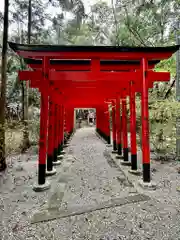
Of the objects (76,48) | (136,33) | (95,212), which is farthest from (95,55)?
(136,33)

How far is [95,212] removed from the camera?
254cm

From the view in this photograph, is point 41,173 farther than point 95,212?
Yes

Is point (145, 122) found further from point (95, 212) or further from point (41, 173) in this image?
point (41, 173)

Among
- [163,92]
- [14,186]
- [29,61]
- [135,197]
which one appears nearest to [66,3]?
[29,61]

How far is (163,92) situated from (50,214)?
6.31 metres

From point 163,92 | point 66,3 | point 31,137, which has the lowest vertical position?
point 31,137

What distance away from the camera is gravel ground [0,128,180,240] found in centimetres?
207

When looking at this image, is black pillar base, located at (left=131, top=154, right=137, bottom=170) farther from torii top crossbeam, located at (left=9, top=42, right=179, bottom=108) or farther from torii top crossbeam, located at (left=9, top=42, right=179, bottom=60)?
torii top crossbeam, located at (left=9, top=42, right=179, bottom=60)

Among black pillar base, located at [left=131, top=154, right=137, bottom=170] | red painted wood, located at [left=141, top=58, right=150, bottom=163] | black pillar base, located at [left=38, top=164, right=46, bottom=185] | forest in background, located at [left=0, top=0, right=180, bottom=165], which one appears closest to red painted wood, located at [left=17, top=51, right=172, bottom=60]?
red painted wood, located at [left=141, top=58, right=150, bottom=163]

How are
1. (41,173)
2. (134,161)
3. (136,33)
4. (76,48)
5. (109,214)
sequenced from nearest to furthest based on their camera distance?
1. (109,214)
2. (76,48)
3. (41,173)
4. (134,161)
5. (136,33)

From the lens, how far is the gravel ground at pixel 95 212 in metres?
2.07

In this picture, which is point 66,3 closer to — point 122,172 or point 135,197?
point 122,172

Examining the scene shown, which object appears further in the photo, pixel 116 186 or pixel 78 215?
pixel 116 186

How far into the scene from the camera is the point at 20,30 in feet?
27.7
